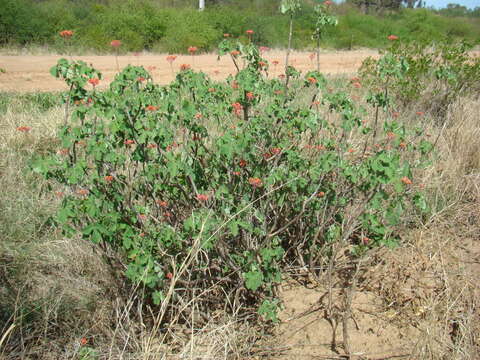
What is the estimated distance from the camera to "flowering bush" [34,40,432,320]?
226 centimetres

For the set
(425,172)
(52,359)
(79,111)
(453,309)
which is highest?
(79,111)

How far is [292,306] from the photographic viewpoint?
2.96 m

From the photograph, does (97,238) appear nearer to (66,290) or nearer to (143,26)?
(66,290)

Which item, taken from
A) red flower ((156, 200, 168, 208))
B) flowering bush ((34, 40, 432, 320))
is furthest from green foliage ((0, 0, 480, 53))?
red flower ((156, 200, 168, 208))

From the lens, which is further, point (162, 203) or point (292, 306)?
point (292, 306)

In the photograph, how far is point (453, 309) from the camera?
2.69m

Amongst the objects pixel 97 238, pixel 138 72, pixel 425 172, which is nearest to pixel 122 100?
pixel 138 72

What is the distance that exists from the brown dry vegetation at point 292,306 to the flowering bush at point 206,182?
20 centimetres

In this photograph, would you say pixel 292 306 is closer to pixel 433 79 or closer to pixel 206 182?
pixel 206 182

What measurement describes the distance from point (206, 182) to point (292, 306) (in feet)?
3.13

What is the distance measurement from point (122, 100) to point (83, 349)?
1244 millimetres

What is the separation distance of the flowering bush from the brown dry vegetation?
20cm

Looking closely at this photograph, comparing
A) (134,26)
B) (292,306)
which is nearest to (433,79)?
(292,306)

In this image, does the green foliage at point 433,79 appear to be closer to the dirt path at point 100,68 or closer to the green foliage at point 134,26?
the dirt path at point 100,68
